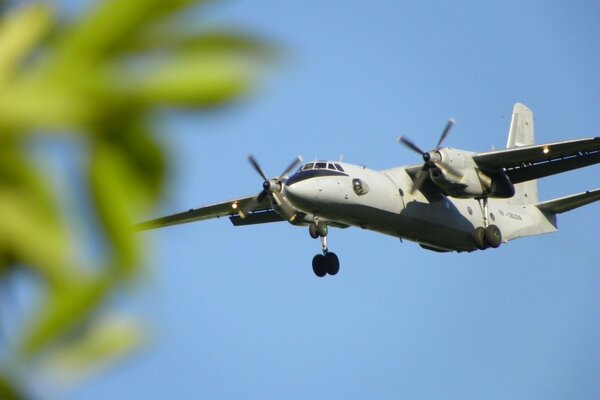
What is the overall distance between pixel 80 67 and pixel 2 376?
41cm

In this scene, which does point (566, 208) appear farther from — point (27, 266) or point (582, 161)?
point (27, 266)

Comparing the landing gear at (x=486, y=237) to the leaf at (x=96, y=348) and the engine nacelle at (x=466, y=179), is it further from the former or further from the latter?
the leaf at (x=96, y=348)

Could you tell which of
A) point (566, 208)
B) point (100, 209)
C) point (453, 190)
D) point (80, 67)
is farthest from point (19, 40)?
point (566, 208)

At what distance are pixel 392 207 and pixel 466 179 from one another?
3714 millimetres

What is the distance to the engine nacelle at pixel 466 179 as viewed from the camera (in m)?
35.7

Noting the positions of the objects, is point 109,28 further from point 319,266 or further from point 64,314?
point 319,266

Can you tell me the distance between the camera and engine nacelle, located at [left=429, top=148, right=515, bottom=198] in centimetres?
3566

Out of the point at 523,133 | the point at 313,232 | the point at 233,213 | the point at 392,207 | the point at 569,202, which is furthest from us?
the point at 523,133

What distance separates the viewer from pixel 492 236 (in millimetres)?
37219

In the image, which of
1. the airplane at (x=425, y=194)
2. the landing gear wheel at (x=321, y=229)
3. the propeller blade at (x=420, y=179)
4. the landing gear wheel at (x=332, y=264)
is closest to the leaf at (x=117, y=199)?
the airplane at (x=425, y=194)

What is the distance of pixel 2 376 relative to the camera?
4.04ft

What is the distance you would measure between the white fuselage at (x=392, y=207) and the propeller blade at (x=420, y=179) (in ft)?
0.78

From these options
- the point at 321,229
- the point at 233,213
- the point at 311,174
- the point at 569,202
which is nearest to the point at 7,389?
the point at 311,174

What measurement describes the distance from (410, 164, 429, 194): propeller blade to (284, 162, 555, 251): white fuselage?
0.78 ft
